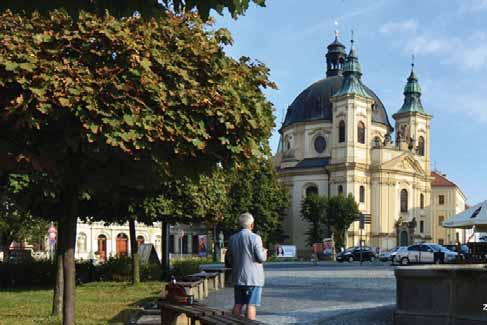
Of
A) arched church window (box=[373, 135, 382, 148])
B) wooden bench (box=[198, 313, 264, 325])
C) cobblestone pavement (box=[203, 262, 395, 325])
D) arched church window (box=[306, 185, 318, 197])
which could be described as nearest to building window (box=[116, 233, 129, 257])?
arched church window (box=[306, 185, 318, 197])

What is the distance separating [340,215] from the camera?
75.5m

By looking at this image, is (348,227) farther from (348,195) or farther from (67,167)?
(67,167)

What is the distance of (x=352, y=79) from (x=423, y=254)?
151 ft

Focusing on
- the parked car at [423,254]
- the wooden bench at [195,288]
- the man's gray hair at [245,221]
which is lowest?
the parked car at [423,254]

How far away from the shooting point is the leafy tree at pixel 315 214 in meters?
76.9

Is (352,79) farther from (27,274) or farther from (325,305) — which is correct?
(325,305)

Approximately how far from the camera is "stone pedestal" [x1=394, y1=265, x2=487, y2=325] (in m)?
8.62

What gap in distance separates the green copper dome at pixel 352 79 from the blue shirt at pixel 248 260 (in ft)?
248

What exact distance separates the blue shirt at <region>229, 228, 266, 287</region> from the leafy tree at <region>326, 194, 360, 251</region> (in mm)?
67981

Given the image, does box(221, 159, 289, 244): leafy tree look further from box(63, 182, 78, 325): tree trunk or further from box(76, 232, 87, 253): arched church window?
box(63, 182, 78, 325): tree trunk

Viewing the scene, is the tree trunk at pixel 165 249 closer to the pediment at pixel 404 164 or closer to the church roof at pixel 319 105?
the pediment at pixel 404 164

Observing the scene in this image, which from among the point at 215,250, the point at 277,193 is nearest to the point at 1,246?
the point at 215,250

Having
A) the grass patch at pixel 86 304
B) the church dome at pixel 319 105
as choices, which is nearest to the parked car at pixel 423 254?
the grass patch at pixel 86 304

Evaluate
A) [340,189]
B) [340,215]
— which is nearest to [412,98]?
[340,189]
